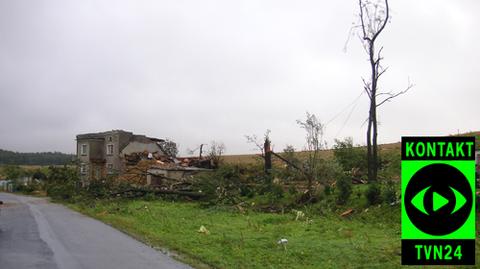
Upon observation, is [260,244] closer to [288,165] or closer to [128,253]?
[128,253]

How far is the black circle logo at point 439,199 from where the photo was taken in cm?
163

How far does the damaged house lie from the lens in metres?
40.1

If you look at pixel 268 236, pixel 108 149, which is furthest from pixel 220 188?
pixel 108 149

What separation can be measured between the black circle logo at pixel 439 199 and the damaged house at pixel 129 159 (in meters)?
36.6

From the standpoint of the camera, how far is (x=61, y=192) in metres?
37.4

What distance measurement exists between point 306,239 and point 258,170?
19.7 m

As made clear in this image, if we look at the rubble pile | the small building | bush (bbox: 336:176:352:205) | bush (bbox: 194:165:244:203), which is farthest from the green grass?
the small building

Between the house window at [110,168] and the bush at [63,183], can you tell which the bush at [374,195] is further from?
the house window at [110,168]

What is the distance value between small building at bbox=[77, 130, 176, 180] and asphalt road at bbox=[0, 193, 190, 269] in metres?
27.0

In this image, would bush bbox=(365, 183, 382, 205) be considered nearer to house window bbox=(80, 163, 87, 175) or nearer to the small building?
the small building

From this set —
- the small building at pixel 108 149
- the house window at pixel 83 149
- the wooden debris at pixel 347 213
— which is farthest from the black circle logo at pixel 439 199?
the house window at pixel 83 149

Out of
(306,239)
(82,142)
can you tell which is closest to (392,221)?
(306,239)

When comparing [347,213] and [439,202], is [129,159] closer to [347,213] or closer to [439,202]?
[347,213]

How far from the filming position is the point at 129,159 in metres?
45.2
